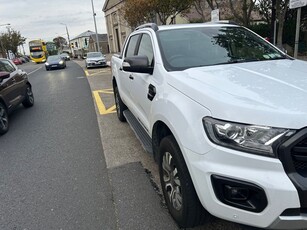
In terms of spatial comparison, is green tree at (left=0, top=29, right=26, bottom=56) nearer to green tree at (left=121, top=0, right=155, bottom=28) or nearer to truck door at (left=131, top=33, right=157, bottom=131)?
green tree at (left=121, top=0, right=155, bottom=28)

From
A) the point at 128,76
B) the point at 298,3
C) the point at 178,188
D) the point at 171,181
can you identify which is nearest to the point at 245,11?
the point at 298,3

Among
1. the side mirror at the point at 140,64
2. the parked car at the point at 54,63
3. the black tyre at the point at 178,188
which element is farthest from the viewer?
the parked car at the point at 54,63

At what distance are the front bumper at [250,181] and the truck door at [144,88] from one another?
128 centimetres

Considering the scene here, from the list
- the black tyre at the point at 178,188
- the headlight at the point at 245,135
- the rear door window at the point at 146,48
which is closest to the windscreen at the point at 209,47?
the rear door window at the point at 146,48

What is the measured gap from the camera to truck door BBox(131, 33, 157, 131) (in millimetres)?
3298

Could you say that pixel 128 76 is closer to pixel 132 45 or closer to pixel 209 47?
pixel 132 45

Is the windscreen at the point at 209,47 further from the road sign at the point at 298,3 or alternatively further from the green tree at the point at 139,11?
the green tree at the point at 139,11

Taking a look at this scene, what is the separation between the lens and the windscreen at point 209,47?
3260 mm

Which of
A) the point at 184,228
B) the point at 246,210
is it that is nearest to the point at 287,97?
the point at 246,210

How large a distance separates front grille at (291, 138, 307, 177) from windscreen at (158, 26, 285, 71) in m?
1.53

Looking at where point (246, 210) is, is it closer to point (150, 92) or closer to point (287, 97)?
point (287, 97)

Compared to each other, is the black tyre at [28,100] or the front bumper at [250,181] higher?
the front bumper at [250,181]

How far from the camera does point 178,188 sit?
258 centimetres

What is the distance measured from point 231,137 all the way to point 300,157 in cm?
44
